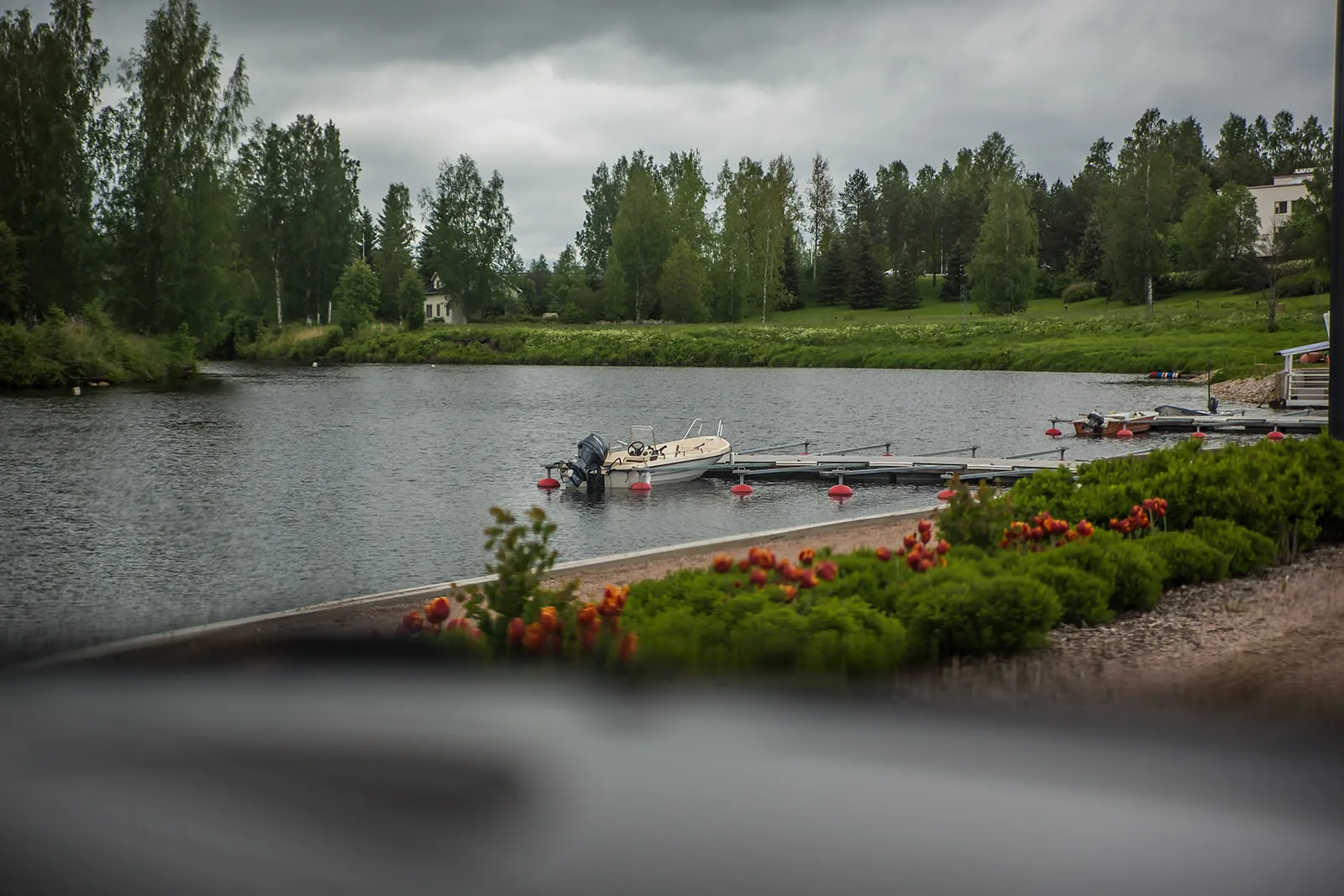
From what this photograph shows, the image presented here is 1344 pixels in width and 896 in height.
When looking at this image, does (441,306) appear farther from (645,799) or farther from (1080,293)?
(645,799)

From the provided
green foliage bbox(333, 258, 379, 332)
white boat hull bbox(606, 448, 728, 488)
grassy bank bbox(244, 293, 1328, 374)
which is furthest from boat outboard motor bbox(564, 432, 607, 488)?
green foliage bbox(333, 258, 379, 332)

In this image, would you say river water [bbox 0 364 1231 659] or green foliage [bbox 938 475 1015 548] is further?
river water [bbox 0 364 1231 659]

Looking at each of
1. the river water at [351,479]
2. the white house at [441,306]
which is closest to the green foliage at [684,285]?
the white house at [441,306]

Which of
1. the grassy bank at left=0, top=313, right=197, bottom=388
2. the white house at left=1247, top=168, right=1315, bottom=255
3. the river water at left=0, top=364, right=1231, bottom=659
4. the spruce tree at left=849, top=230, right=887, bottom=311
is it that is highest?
the white house at left=1247, top=168, right=1315, bottom=255

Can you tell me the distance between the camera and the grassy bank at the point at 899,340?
63125 mm

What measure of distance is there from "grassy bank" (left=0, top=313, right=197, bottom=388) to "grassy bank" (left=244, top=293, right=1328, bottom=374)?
28524 millimetres

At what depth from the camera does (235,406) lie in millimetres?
46625

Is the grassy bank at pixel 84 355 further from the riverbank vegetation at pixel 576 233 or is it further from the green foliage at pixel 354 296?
the green foliage at pixel 354 296

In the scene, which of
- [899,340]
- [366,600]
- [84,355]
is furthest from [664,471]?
[899,340]

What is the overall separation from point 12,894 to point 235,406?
145 ft

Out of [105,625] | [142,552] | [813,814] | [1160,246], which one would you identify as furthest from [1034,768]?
[1160,246]

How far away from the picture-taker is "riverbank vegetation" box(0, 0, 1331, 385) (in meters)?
59.6

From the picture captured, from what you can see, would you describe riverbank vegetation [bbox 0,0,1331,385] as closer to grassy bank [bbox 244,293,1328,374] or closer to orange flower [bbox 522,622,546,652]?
grassy bank [bbox 244,293,1328,374]

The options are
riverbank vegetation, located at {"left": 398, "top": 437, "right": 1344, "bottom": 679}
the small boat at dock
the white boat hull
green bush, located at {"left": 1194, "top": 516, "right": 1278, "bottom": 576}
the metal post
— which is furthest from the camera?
the small boat at dock
